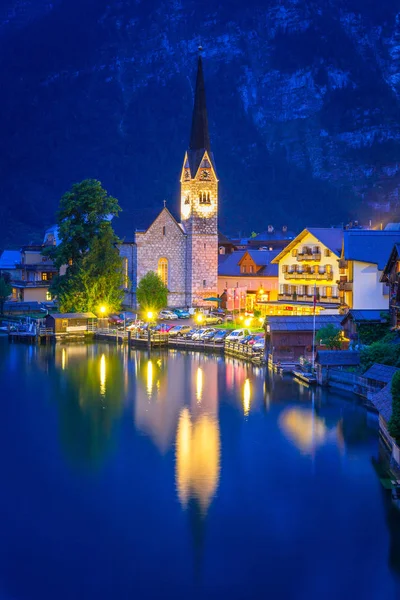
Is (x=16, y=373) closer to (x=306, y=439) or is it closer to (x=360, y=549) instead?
(x=306, y=439)

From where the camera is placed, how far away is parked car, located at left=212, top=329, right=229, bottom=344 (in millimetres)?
56000

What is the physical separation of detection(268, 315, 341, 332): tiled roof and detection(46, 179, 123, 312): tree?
69.8ft

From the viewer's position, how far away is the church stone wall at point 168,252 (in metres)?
71.8

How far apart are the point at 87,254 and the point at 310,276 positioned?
18.3 meters

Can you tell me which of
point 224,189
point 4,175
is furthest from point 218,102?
point 4,175

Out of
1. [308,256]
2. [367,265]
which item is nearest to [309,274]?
[308,256]

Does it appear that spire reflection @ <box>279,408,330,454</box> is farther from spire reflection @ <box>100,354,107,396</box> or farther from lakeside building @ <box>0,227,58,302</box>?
lakeside building @ <box>0,227,58,302</box>

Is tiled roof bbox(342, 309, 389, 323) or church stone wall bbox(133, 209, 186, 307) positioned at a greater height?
church stone wall bbox(133, 209, 186, 307)

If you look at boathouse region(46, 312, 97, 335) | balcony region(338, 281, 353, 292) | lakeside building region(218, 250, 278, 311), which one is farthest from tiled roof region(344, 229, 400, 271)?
boathouse region(46, 312, 97, 335)

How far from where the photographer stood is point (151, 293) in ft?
220

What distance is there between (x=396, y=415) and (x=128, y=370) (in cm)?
2485

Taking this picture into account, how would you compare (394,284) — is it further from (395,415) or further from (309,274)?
(309,274)

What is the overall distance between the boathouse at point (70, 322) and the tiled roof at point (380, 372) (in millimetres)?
31170

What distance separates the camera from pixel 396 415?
83.2ft
